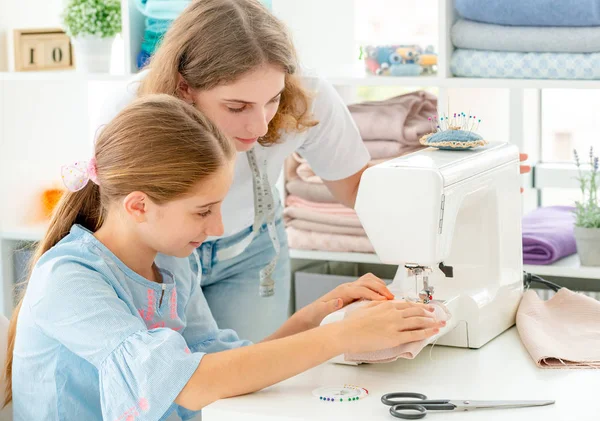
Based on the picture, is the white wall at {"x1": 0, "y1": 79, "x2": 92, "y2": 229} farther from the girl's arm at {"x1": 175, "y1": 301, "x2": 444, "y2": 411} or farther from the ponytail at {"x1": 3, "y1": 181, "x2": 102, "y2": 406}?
the girl's arm at {"x1": 175, "y1": 301, "x2": 444, "y2": 411}

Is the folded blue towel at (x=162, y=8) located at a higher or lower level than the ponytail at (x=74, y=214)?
higher

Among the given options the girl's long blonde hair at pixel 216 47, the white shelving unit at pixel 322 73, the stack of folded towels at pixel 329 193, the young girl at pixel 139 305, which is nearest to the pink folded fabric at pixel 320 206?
the stack of folded towels at pixel 329 193

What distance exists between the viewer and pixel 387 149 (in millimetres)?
2352

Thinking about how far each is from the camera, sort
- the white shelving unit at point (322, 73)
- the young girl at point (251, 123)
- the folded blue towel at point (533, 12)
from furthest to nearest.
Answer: the white shelving unit at point (322, 73) → the folded blue towel at point (533, 12) → the young girl at point (251, 123)

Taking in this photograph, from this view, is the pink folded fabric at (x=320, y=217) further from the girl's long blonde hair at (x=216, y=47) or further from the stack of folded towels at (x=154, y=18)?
the girl's long blonde hair at (x=216, y=47)

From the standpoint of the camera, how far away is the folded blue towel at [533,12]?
194 centimetres

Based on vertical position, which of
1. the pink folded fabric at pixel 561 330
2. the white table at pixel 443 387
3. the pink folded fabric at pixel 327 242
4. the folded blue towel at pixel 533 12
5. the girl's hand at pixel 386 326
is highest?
the folded blue towel at pixel 533 12

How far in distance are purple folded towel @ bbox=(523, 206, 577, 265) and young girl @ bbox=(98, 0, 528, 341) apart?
0.45m

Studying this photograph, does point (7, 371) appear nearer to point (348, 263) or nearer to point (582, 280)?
point (348, 263)

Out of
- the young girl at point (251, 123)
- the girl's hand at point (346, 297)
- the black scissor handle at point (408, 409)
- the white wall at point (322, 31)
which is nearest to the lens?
the black scissor handle at point (408, 409)

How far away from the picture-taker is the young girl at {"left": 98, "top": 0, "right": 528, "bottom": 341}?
65.2 inches

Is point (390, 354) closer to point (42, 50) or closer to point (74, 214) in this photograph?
point (74, 214)

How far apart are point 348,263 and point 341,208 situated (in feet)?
1.11

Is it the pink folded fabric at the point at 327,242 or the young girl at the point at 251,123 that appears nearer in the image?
the young girl at the point at 251,123
